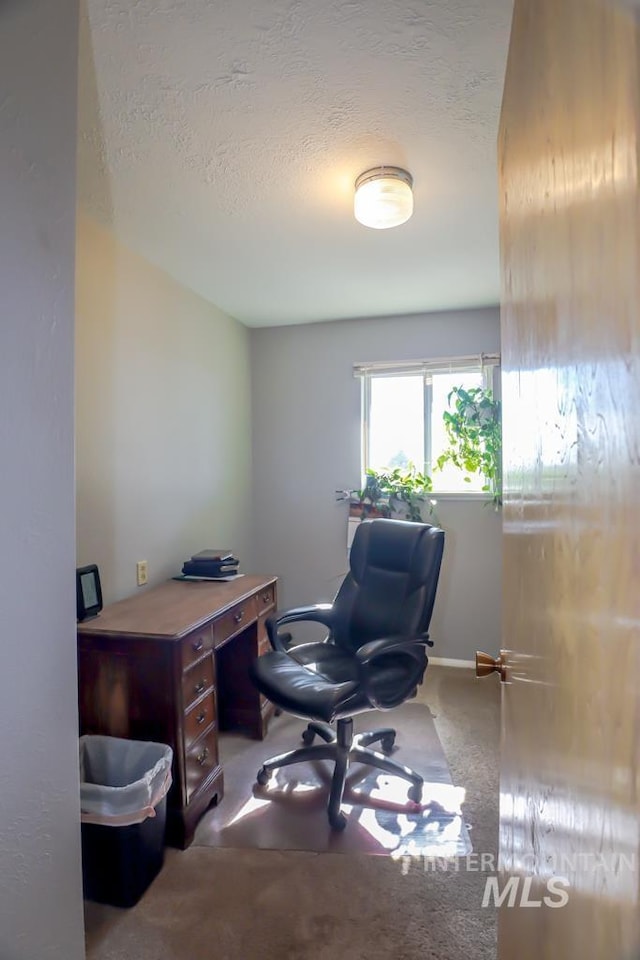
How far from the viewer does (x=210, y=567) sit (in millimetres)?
2436

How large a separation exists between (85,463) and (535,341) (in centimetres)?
177

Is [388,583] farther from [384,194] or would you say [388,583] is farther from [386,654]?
[384,194]

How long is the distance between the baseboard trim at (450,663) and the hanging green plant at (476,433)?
108 cm

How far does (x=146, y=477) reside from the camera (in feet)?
7.60

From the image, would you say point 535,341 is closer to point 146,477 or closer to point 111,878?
point 111,878

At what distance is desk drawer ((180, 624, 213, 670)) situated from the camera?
1.67 metres

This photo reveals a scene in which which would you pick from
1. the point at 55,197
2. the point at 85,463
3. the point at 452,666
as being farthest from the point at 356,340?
the point at 55,197

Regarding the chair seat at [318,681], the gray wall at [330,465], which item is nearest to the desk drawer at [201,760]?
the chair seat at [318,681]

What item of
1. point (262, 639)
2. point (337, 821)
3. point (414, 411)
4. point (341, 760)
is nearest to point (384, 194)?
point (414, 411)

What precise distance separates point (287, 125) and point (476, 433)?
2.10 meters

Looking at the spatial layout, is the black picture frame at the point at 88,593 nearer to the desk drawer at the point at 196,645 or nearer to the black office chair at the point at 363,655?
the desk drawer at the point at 196,645

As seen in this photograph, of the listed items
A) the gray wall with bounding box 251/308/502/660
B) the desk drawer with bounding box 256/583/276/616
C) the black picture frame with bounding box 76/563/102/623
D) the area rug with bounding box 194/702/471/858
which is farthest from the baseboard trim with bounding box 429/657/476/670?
the black picture frame with bounding box 76/563/102/623

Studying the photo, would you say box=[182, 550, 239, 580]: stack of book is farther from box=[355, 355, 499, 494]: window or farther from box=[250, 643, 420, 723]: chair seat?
box=[355, 355, 499, 494]: window

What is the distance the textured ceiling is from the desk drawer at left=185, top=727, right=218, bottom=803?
205 centimetres
